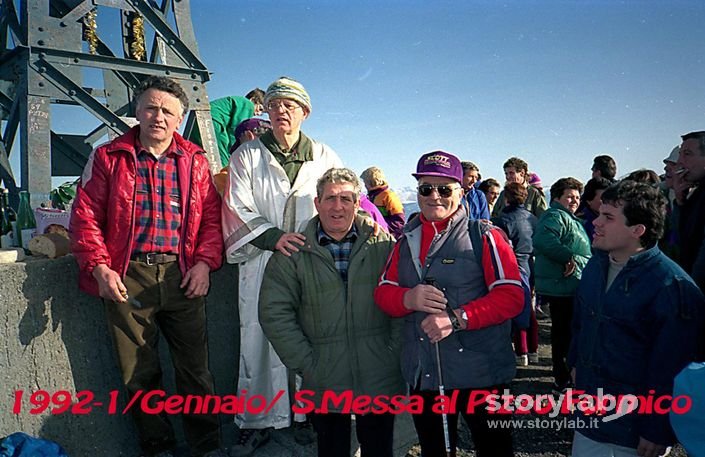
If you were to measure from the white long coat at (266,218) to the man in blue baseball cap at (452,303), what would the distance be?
984 millimetres

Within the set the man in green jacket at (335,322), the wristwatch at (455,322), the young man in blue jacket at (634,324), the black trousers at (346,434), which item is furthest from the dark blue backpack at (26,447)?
the young man in blue jacket at (634,324)

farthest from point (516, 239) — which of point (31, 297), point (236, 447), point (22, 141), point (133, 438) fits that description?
point (22, 141)

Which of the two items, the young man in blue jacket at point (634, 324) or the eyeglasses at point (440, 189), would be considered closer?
the young man in blue jacket at point (634, 324)

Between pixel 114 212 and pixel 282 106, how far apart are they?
1.29 m

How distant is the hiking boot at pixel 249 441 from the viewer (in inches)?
126

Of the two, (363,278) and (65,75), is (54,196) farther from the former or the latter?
(363,278)

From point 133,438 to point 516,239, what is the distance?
4673 millimetres

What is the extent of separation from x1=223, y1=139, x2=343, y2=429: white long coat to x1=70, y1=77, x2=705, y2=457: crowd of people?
0.01 metres

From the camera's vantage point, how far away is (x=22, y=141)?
16.5ft

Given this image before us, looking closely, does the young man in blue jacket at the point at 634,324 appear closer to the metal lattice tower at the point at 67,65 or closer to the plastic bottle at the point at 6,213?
the metal lattice tower at the point at 67,65

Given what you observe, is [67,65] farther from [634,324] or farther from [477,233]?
[634,324]

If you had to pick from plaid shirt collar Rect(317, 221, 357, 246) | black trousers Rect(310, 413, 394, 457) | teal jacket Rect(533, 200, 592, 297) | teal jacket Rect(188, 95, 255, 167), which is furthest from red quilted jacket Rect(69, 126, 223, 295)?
teal jacket Rect(533, 200, 592, 297)

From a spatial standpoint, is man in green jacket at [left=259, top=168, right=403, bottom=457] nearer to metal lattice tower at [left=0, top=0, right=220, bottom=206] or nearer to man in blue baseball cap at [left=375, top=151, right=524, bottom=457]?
man in blue baseball cap at [left=375, top=151, right=524, bottom=457]

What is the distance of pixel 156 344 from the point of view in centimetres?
290
